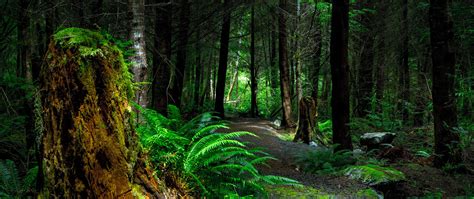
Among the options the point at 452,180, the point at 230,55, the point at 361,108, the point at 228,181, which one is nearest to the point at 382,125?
the point at 361,108

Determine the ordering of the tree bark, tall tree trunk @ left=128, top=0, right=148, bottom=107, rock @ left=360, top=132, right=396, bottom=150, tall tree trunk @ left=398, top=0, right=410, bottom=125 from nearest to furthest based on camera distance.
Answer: tall tree trunk @ left=128, top=0, right=148, bottom=107 < rock @ left=360, top=132, right=396, bottom=150 < the tree bark < tall tree trunk @ left=398, top=0, right=410, bottom=125

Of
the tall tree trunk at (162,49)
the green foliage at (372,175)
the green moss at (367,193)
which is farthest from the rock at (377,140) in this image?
the tall tree trunk at (162,49)

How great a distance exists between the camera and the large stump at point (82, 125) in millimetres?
2559

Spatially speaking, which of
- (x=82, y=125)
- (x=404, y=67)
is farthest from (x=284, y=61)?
(x=82, y=125)

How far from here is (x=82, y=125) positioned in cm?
257

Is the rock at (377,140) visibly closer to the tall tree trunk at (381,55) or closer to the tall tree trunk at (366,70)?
the tall tree trunk at (381,55)

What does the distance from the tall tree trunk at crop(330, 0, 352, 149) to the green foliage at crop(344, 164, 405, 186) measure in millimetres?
1834

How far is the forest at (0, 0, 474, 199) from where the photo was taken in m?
2.62

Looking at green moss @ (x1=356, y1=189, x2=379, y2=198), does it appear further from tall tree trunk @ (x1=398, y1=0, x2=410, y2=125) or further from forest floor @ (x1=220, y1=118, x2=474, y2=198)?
tall tree trunk @ (x1=398, y1=0, x2=410, y2=125)

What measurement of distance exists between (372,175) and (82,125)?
5.78 m

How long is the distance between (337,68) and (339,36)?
0.82m

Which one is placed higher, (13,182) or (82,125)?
(82,125)

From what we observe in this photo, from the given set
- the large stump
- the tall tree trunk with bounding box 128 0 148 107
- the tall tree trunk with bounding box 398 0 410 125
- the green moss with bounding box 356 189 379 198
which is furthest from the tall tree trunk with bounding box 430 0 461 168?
the large stump

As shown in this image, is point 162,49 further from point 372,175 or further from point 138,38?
point 372,175
